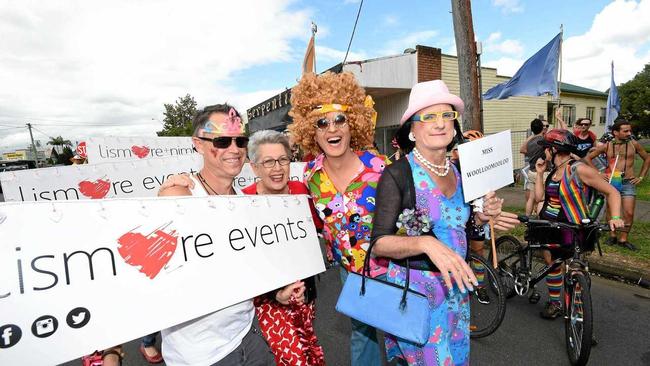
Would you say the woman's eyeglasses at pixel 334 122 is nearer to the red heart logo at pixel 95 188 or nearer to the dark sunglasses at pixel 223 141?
the dark sunglasses at pixel 223 141

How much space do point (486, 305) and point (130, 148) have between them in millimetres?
6586

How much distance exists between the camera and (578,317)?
2.78m

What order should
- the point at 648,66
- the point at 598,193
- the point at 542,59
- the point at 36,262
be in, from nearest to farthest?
the point at 36,262
the point at 598,193
the point at 542,59
the point at 648,66

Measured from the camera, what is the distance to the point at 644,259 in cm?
442

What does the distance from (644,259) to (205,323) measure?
230 inches

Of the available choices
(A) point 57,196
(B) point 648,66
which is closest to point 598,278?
(A) point 57,196

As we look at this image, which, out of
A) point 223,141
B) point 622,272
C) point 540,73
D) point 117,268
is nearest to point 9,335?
point 117,268

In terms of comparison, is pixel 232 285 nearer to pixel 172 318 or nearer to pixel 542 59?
pixel 172 318

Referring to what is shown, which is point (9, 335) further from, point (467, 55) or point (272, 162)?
point (467, 55)

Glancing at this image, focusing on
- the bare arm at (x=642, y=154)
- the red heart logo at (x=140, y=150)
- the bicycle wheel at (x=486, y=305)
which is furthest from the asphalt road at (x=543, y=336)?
the red heart logo at (x=140, y=150)

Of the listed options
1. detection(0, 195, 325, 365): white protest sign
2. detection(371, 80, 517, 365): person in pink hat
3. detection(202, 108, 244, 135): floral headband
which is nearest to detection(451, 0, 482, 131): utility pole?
detection(371, 80, 517, 365): person in pink hat

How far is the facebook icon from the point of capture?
107 centimetres

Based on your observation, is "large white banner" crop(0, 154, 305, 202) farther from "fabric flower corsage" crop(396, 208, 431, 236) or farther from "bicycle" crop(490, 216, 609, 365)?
"bicycle" crop(490, 216, 609, 365)

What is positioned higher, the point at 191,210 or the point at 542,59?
the point at 542,59
